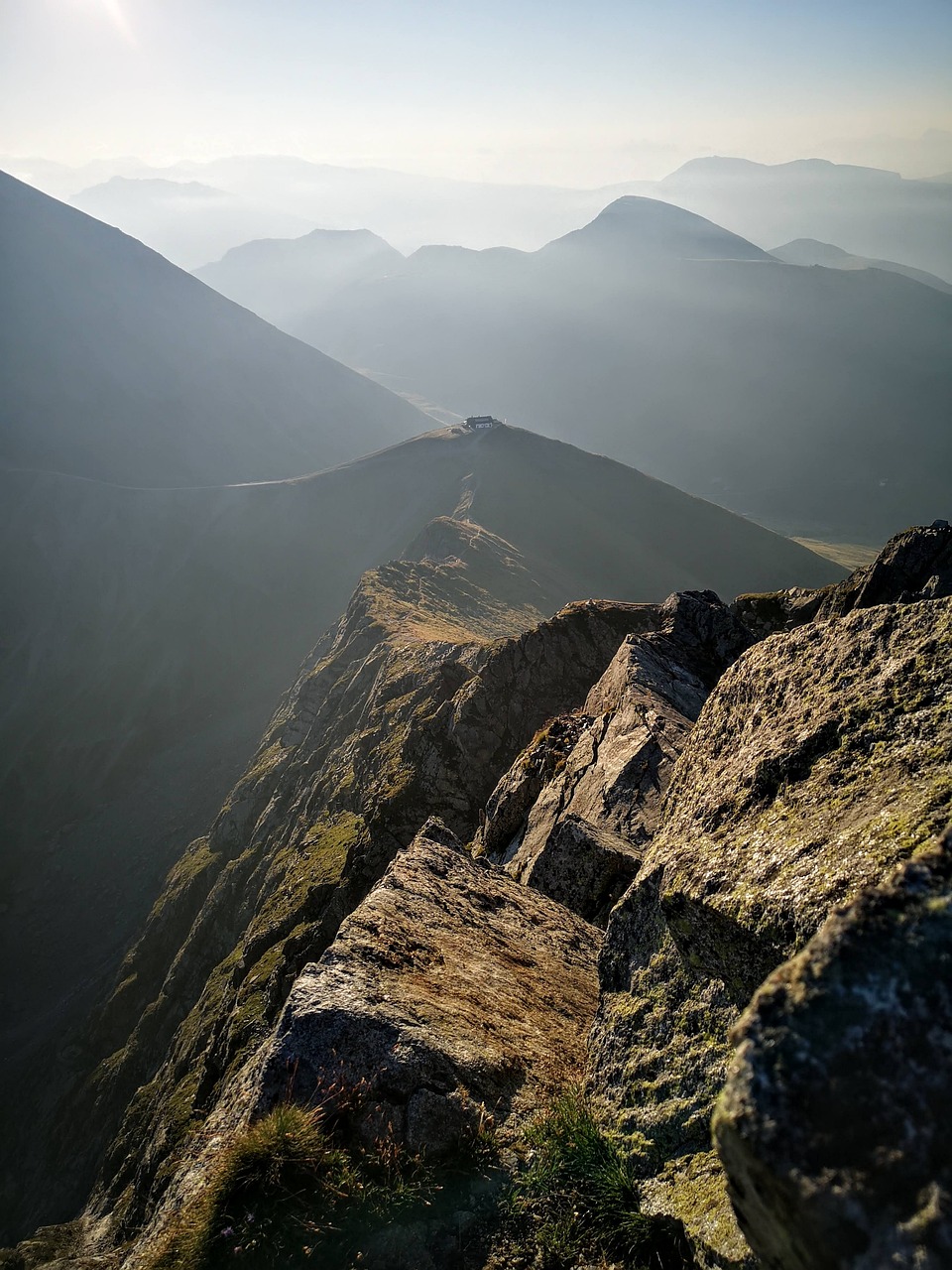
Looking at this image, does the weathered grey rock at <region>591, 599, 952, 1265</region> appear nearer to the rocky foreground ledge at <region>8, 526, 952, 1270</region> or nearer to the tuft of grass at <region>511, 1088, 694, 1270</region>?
the rocky foreground ledge at <region>8, 526, 952, 1270</region>

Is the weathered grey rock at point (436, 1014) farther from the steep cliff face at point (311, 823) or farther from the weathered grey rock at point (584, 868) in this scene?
the steep cliff face at point (311, 823)

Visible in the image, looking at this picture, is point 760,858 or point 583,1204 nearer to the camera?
point 583,1204

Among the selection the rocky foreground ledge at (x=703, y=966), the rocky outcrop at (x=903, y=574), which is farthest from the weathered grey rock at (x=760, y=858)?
the rocky outcrop at (x=903, y=574)

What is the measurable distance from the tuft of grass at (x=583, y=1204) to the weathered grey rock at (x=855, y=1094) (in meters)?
2.61

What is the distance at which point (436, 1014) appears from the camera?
9070 mm

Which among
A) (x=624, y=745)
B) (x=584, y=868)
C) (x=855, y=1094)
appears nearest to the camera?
(x=855, y=1094)

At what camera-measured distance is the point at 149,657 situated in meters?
129

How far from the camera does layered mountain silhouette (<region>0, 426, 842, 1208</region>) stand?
86.5 meters

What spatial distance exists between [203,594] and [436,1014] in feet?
457

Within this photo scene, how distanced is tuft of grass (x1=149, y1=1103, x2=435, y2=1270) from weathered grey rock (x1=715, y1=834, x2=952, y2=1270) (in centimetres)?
389

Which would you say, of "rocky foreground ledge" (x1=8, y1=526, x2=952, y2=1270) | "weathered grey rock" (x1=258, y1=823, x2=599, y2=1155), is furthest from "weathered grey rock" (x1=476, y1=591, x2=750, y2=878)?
"weathered grey rock" (x1=258, y1=823, x2=599, y2=1155)

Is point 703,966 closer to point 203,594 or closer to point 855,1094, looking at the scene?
point 855,1094

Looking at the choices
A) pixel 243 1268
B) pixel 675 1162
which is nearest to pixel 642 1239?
pixel 675 1162

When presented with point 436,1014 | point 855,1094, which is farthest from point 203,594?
point 855,1094
